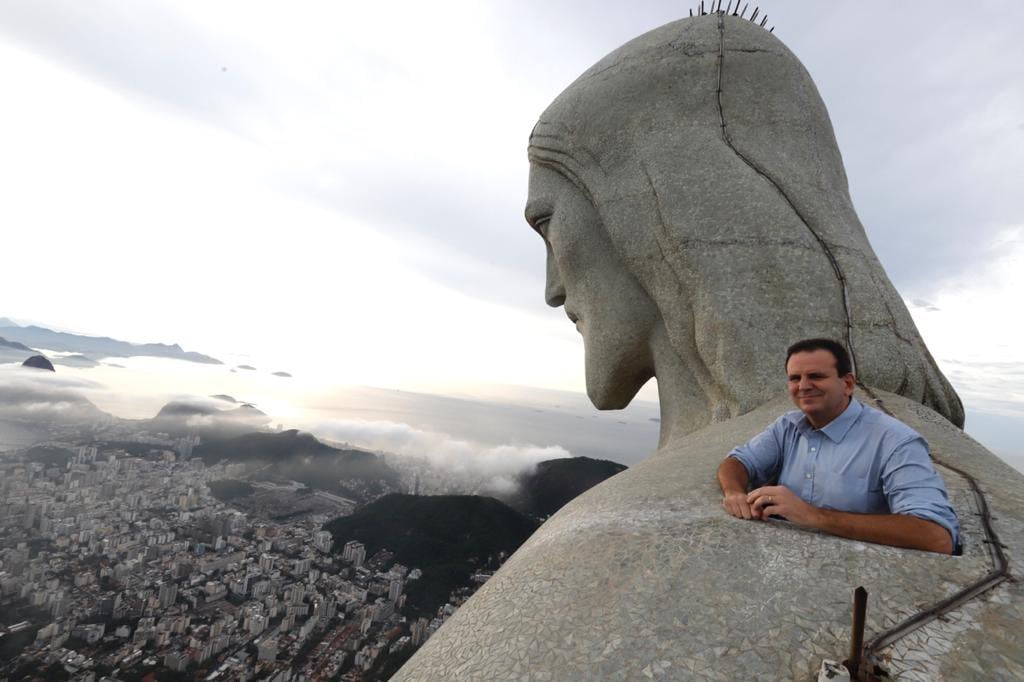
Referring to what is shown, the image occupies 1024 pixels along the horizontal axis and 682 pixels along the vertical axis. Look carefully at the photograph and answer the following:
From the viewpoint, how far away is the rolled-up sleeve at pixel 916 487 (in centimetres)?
181

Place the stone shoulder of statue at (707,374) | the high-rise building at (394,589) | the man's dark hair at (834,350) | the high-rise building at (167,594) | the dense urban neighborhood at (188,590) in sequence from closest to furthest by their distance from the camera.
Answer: the stone shoulder of statue at (707,374) → the man's dark hair at (834,350) → the dense urban neighborhood at (188,590) → the high-rise building at (394,589) → the high-rise building at (167,594)

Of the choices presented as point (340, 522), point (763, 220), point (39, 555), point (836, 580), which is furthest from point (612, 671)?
point (39, 555)

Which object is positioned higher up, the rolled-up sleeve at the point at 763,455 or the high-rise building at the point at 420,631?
the rolled-up sleeve at the point at 763,455

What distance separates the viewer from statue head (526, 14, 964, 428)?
3.52 metres

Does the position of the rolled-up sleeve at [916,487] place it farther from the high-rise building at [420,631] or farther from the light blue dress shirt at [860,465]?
the high-rise building at [420,631]

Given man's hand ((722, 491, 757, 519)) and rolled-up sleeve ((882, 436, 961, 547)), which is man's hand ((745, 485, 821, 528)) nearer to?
man's hand ((722, 491, 757, 519))

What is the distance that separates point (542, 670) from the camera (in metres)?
1.69

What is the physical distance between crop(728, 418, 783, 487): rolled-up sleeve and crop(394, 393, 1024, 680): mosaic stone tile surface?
0.23m

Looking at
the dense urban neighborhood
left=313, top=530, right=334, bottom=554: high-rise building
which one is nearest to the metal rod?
the dense urban neighborhood

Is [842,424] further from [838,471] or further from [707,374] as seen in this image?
[707,374]

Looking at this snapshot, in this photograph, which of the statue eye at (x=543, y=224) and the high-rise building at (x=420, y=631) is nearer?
the statue eye at (x=543, y=224)

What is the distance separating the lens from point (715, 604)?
1742mm

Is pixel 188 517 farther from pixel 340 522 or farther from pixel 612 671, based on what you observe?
pixel 612 671

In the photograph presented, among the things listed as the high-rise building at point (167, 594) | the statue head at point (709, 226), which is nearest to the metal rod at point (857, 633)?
the statue head at point (709, 226)
